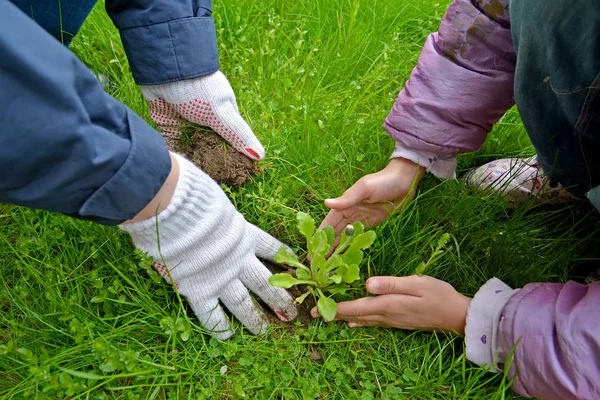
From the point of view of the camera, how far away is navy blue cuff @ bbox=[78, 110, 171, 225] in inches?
37.6

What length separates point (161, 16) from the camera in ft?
4.85

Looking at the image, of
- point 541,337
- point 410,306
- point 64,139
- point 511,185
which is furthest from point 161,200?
point 511,185

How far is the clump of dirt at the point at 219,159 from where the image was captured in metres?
1.68

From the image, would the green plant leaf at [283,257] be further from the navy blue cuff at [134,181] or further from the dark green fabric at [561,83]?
the dark green fabric at [561,83]

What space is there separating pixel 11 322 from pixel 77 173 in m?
0.71

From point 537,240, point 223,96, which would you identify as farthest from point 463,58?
point 223,96

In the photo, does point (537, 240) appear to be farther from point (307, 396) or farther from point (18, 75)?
point (18, 75)

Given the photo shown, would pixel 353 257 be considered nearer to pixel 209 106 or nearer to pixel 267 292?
pixel 267 292

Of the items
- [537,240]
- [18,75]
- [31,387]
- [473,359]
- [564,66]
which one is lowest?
[31,387]

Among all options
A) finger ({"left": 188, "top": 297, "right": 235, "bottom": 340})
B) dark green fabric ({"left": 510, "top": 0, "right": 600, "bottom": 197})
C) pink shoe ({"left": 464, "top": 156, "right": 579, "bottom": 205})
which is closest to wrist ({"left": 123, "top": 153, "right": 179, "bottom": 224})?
finger ({"left": 188, "top": 297, "right": 235, "bottom": 340})

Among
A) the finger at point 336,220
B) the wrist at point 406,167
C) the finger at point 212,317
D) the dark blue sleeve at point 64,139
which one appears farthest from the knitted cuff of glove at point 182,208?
the wrist at point 406,167

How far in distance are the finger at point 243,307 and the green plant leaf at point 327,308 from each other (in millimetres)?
216

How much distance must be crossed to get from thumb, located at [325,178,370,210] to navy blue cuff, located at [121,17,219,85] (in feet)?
2.31

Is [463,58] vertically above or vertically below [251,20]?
above
